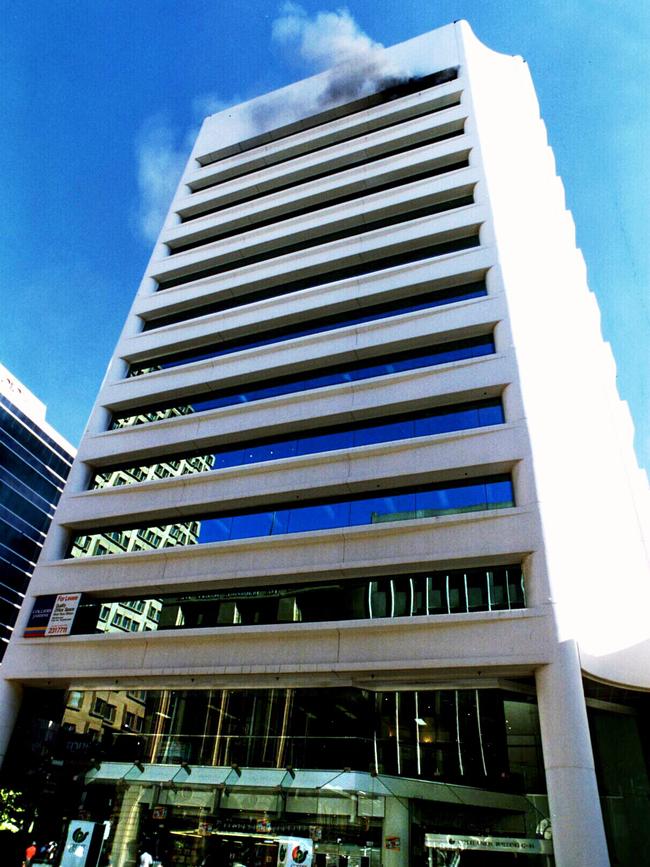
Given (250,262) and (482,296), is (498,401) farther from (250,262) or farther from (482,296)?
(250,262)

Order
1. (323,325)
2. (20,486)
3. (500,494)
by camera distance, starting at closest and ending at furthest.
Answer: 1. (500,494)
2. (323,325)
3. (20,486)

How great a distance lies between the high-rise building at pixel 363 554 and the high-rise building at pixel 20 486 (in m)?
19.9

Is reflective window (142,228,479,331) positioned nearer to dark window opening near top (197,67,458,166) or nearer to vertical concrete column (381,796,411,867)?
dark window opening near top (197,67,458,166)

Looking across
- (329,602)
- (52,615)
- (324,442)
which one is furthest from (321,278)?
(52,615)

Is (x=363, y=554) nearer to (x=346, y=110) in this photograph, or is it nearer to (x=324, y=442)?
(x=324, y=442)

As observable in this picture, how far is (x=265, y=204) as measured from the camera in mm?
32812

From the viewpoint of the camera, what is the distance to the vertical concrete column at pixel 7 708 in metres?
21.0

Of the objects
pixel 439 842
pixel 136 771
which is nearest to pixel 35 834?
pixel 136 771

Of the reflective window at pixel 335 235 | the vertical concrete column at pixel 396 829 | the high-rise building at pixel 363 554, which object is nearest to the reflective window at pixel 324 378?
the high-rise building at pixel 363 554

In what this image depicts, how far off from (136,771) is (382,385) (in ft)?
A: 49.7

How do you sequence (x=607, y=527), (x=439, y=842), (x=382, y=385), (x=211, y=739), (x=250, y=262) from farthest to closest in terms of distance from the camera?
(x=250, y=262), (x=382, y=385), (x=607, y=527), (x=211, y=739), (x=439, y=842)

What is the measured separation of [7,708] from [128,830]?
21.9ft

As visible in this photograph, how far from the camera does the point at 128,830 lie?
18000 mm

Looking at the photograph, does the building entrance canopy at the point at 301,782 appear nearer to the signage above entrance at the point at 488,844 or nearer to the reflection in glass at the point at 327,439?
the signage above entrance at the point at 488,844
